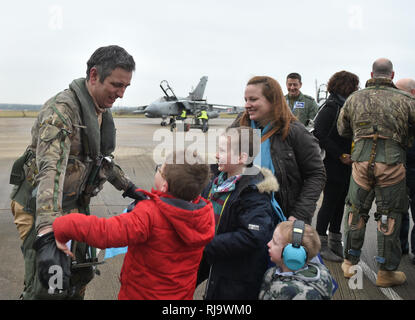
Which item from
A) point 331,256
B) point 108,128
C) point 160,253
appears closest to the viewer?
point 160,253

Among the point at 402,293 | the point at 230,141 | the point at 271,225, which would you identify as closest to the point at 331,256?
the point at 402,293

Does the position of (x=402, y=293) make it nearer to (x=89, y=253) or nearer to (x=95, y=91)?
(x=89, y=253)

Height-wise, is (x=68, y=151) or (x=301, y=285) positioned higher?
(x=68, y=151)

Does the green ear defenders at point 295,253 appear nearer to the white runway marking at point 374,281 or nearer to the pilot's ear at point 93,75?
the pilot's ear at point 93,75

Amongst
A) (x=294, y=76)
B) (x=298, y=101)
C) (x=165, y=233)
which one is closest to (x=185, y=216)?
(x=165, y=233)

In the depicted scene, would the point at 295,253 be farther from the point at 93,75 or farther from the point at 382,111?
the point at 382,111

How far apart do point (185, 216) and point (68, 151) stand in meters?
0.69

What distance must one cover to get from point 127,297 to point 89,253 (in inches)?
20.5

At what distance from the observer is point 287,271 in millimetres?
1957

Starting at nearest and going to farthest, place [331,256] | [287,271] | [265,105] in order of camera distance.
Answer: [287,271], [265,105], [331,256]

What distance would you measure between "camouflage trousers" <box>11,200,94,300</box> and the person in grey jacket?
1381mm

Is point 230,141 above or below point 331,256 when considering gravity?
above

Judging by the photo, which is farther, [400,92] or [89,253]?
[400,92]

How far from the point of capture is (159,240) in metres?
1.76
